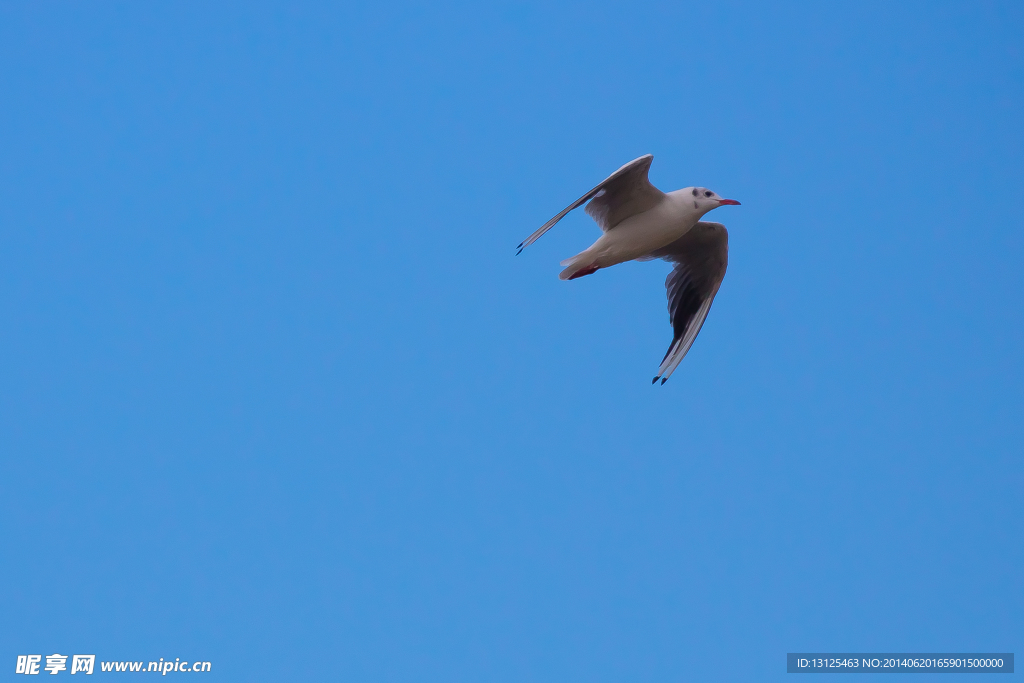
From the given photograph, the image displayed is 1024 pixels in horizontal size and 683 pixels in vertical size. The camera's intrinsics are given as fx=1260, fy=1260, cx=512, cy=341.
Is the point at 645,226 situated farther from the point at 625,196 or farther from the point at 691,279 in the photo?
the point at 691,279

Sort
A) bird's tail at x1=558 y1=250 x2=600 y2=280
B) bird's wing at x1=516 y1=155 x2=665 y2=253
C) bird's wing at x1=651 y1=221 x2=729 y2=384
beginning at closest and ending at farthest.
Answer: bird's wing at x1=516 y1=155 x2=665 y2=253 → bird's tail at x1=558 y1=250 x2=600 y2=280 → bird's wing at x1=651 y1=221 x2=729 y2=384

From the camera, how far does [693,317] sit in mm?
9133

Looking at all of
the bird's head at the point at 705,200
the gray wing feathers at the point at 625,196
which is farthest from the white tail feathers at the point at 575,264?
the bird's head at the point at 705,200

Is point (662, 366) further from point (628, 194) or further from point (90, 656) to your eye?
point (90, 656)

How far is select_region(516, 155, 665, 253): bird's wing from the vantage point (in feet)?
25.8

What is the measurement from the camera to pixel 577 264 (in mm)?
8211

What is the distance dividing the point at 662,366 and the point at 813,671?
100 inches

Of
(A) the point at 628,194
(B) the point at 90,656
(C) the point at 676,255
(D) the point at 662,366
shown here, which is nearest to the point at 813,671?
(D) the point at 662,366

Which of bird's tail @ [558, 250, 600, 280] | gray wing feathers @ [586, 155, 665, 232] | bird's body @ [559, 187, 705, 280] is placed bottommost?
bird's tail @ [558, 250, 600, 280]

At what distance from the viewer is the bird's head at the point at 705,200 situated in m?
8.31

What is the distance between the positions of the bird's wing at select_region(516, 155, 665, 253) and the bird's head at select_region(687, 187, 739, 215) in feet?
0.84

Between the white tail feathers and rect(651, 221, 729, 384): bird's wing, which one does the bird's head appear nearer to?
rect(651, 221, 729, 384): bird's wing

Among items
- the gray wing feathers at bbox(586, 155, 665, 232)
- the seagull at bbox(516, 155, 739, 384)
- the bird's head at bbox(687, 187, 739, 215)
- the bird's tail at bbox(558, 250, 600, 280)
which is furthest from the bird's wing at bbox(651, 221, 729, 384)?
the bird's tail at bbox(558, 250, 600, 280)

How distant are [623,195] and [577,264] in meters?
0.53
